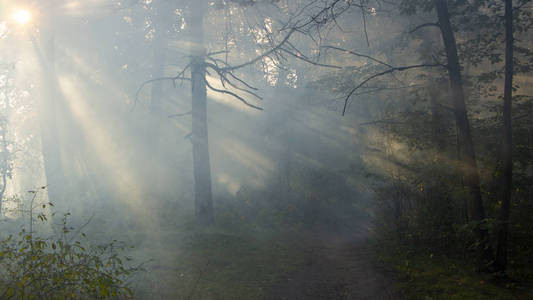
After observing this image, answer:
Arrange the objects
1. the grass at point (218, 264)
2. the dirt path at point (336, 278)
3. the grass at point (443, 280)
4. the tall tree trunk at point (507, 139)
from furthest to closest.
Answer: the grass at point (218, 264) → the dirt path at point (336, 278) → the tall tree trunk at point (507, 139) → the grass at point (443, 280)

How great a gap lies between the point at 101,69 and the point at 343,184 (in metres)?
15.3

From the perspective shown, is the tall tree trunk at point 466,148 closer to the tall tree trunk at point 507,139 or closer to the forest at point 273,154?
the forest at point 273,154

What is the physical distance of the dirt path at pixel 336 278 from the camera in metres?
7.38

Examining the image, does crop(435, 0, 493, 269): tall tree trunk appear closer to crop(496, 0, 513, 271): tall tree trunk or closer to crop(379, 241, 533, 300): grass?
crop(379, 241, 533, 300): grass

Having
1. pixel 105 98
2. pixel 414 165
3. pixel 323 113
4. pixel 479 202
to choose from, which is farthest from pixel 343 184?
pixel 105 98

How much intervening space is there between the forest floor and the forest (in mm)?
73

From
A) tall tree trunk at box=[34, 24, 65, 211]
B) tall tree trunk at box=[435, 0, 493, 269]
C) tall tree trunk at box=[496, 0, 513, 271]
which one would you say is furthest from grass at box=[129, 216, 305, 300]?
tall tree trunk at box=[34, 24, 65, 211]

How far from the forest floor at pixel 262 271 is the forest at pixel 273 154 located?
7 centimetres

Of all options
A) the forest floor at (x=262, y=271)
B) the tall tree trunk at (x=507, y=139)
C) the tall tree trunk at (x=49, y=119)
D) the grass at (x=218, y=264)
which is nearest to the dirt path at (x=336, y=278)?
the forest floor at (x=262, y=271)

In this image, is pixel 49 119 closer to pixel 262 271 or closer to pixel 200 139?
pixel 200 139

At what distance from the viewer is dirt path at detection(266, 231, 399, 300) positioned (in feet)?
24.2

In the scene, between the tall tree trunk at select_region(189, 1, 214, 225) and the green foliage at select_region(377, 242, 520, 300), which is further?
the tall tree trunk at select_region(189, 1, 214, 225)

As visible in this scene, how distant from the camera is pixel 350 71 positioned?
15961 millimetres

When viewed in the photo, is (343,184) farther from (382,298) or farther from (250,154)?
(382,298)
